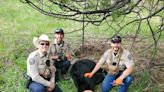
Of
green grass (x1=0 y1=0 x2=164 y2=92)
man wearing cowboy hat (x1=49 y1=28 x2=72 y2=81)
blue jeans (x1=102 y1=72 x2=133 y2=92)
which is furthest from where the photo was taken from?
green grass (x1=0 y1=0 x2=164 y2=92)

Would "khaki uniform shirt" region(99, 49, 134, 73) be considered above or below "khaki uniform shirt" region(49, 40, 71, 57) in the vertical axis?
below

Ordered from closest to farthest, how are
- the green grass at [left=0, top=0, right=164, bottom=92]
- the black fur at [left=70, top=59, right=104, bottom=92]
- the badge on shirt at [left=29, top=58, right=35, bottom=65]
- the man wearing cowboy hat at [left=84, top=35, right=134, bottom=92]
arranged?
1. the badge on shirt at [left=29, top=58, right=35, bottom=65]
2. the man wearing cowboy hat at [left=84, top=35, right=134, bottom=92]
3. the black fur at [left=70, top=59, right=104, bottom=92]
4. the green grass at [left=0, top=0, right=164, bottom=92]

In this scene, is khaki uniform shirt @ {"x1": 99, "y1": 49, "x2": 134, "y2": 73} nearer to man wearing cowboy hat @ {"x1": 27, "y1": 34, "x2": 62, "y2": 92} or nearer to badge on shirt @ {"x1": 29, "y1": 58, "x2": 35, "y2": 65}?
man wearing cowboy hat @ {"x1": 27, "y1": 34, "x2": 62, "y2": 92}

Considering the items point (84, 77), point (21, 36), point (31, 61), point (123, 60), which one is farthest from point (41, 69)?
point (21, 36)

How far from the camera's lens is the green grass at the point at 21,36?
6652 millimetres

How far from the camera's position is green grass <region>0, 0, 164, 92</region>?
21.8ft

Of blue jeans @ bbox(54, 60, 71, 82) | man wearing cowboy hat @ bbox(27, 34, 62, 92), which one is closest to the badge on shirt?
man wearing cowboy hat @ bbox(27, 34, 62, 92)

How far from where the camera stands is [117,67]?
600cm

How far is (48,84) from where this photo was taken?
18.4ft

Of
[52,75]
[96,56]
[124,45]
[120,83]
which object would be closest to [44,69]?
[52,75]

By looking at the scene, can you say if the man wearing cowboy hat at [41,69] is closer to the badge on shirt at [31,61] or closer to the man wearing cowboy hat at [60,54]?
the badge on shirt at [31,61]

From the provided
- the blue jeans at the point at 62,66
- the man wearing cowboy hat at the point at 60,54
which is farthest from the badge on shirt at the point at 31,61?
the blue jeans at the point at 62,66

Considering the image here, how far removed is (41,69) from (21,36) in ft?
11.2

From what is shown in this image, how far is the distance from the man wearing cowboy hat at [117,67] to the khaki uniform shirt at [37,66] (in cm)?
73
